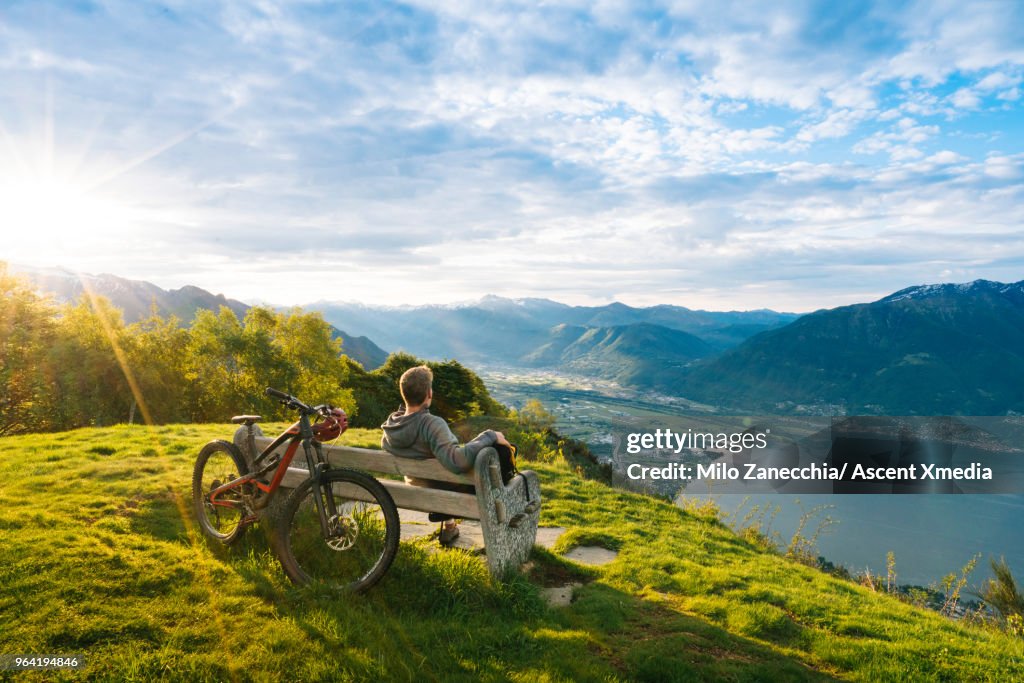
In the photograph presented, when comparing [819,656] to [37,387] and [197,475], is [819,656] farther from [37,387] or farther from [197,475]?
[37,387]

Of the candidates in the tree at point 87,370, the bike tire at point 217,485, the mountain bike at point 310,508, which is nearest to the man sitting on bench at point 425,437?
the mountain bike at point 310,508

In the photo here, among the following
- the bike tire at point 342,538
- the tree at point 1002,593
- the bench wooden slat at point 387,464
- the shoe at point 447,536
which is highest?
the bench wooden slat at point 387,464

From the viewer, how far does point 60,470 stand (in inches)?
354

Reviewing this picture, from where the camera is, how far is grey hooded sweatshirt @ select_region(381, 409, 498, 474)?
562 centimetres

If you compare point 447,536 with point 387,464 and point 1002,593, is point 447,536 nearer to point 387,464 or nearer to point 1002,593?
point 387,464

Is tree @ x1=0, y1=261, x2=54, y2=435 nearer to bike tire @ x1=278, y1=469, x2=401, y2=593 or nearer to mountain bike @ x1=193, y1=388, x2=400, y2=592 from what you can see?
mountain bike @ x1=193, y1=388, x2=400, y2=592

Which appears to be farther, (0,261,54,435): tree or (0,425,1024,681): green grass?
(0,261,54,435): tree

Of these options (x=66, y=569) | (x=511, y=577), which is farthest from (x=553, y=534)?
(x=66, y=569)

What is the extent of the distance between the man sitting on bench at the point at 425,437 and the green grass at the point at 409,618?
1.15 metres

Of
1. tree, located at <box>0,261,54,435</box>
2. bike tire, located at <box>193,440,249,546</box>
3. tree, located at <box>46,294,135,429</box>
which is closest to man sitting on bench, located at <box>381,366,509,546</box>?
bike tire, located at <box>193,440,249,546</box>

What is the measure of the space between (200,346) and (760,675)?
45349 mm

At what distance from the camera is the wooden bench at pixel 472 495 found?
5.57 meters

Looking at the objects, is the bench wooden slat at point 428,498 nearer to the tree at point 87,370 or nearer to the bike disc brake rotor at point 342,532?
the bike disc brake rotor at point 342,532

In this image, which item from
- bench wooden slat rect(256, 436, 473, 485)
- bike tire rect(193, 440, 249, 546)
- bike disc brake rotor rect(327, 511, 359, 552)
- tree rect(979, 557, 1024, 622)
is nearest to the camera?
bike disc brake rotor rect(327, 511, 359, 552)
